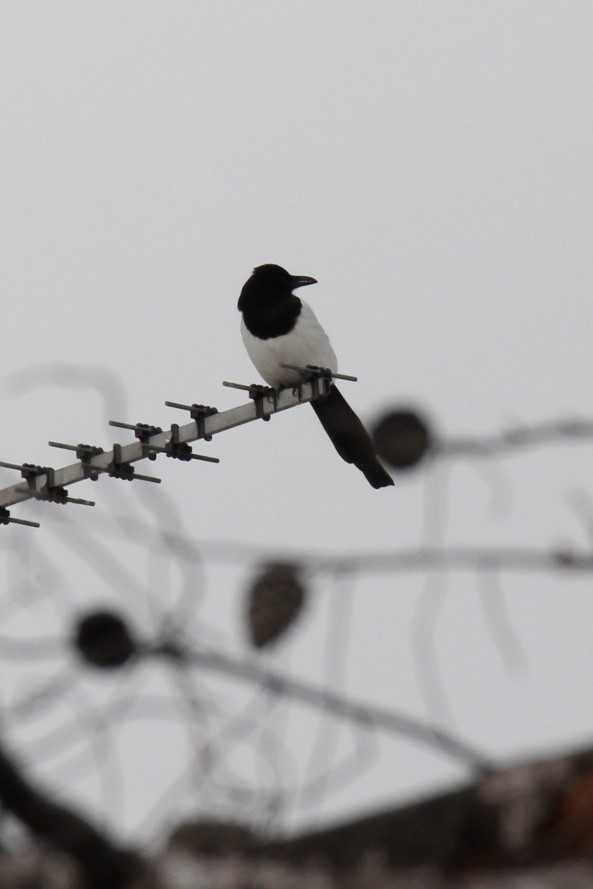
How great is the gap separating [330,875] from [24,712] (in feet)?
2.24

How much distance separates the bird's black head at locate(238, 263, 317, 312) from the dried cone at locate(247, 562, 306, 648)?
8463mm

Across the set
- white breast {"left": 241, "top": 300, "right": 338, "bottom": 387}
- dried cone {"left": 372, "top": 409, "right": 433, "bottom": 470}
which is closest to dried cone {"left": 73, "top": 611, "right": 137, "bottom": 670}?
dried cone {"left": 372, "top": 409, "right": 433, "bottom": 470}

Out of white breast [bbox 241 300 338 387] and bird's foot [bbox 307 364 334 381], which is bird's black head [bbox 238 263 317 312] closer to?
white breast [bbox 241 300 338 387]

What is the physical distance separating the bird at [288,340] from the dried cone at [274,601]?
7658mm

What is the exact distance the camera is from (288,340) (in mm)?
10492

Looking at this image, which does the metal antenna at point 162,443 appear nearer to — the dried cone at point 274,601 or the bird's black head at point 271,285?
the bird's black head at point 271,285

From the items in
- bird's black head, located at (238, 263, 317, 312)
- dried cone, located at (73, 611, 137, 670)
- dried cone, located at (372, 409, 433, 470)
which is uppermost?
bird's black head, located at (238, 263, 317, 312)

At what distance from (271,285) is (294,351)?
0.73 meters

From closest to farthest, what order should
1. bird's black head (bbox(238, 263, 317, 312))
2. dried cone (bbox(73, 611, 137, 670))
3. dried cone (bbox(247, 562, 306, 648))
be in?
1. dried cone (bbox(73, 611, 137, 670))
2. dried cone (bbox(247, 562, 306, 648))
3. bird's black head (bbox(238, 263, 317, 312))

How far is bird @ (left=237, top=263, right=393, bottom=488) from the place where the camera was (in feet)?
34.4

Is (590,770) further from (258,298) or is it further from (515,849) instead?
(258,298)

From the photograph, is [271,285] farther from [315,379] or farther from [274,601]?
[274,601]

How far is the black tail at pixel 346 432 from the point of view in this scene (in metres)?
9.45

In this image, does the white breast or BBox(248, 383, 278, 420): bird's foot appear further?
the white breast
